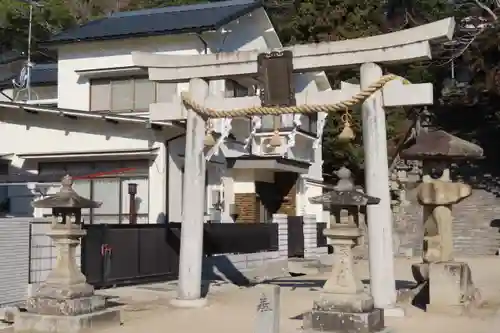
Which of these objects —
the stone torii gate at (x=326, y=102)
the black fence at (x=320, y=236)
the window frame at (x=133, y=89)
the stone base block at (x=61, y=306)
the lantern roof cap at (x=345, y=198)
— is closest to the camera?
the lantern roof cap at (x=345, y=198)

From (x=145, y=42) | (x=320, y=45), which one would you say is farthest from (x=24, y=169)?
(x=320, y=45)

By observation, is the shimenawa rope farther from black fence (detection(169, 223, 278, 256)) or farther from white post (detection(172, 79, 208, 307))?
black fence (detection(169, 223, 278, 256))

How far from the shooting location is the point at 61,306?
10.3 m

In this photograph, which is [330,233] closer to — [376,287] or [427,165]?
[376,287]

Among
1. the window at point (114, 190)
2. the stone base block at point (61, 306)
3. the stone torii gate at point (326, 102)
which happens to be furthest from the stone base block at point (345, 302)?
the window at point (114, 190)

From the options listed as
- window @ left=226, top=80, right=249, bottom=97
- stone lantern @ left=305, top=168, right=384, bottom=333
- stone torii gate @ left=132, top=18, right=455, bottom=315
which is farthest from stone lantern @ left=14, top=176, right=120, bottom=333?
window @ left=226, top=80, right=249, bottom=97

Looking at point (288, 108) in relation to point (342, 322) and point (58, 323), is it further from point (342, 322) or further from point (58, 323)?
point (58, 323)

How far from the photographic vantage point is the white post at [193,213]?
518 inches

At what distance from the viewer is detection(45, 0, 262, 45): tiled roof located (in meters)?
22.0

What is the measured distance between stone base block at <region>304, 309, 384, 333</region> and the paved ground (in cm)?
47

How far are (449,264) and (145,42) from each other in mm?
14004

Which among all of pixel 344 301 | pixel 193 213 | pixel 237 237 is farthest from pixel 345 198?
pixel 237 237

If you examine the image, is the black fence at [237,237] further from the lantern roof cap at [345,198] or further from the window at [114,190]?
the lantern roof cap at [345,198]

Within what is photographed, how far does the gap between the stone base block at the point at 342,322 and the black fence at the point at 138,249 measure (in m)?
6.33
